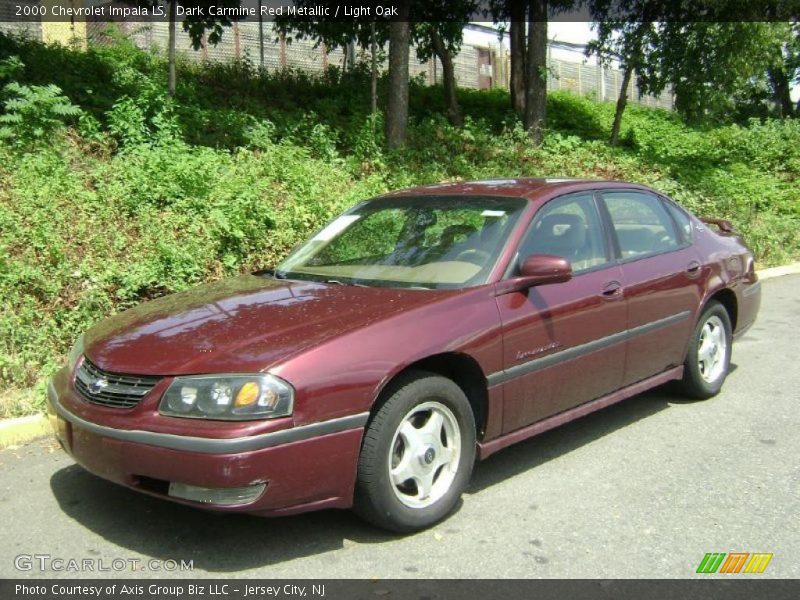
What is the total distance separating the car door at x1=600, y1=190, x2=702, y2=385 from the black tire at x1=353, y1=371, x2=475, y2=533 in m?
1.50

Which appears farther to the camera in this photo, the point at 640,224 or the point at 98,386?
the point at 640,224

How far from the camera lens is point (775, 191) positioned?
53.4ft

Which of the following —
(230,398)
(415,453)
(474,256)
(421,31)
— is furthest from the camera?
(421,31)

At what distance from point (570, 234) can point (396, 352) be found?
66.5 inches

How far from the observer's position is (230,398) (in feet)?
11.6

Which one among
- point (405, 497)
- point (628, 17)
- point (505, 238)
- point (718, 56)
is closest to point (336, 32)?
point (628, 17)

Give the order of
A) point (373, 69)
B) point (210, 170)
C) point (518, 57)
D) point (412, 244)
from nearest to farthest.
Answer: point (412, 244) → point (210, 170) → point (373, 69) → point (518, 57)

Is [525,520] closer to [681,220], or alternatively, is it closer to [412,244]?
[412,244]

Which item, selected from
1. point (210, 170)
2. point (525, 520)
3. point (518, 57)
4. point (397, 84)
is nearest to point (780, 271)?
point (397, 84)

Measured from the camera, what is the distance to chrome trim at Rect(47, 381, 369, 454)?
11.3 ft

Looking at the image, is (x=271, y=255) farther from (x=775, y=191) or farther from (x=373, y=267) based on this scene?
(x=775, y=191)

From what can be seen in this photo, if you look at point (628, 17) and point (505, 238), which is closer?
point (505, 238)

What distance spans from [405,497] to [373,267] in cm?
137

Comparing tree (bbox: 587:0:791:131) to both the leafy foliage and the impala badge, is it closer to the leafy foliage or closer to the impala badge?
the leafy foliage
